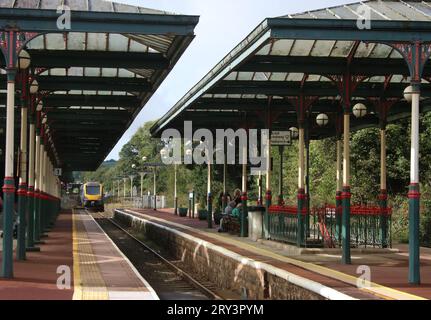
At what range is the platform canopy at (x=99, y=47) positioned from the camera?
44.7 ft

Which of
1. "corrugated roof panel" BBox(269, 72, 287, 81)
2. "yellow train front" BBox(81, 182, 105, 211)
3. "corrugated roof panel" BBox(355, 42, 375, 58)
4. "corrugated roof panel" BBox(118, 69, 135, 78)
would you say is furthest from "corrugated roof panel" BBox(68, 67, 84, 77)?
"yellow train front" BBox(81, 182, 105, 211)

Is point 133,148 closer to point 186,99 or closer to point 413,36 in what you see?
point 186,99

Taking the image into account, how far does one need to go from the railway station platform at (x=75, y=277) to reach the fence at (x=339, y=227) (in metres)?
4.66

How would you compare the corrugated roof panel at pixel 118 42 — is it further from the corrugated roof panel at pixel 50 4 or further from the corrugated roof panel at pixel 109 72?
the corrugated roof panel at pixel 109 72

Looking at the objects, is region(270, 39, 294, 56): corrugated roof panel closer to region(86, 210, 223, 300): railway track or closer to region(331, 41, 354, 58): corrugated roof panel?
region(331, 41, 354, 58): corrugated roof panel

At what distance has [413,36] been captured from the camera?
13.4 m

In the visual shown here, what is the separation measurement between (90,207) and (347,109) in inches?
2590

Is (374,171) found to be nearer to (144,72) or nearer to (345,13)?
(144,72)

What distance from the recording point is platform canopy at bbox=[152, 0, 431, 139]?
13.9m

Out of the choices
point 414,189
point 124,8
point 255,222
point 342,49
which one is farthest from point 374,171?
point 414,189

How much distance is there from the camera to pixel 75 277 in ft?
45.1

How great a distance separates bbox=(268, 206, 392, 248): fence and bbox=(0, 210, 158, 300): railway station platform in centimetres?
466

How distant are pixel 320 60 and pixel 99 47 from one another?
5.04 meters

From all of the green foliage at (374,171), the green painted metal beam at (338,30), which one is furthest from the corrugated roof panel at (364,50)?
the green foliage at (374,171)
